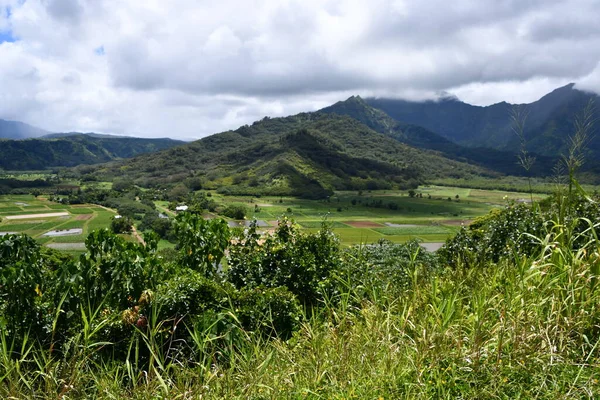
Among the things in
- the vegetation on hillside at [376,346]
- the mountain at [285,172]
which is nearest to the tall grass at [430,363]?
→ the vegetation on hillside at [376,346]

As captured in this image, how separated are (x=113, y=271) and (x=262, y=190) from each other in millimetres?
131481

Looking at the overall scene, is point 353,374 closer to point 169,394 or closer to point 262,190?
point 169,394

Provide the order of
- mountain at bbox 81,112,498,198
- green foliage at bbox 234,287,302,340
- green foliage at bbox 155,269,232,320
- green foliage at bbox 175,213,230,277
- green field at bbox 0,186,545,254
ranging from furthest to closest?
mountain at bbox 81,112,498,198 → green field at bbox 0,186,545,254 → green foliage at bbox 175,213,230,277 → green foliage at bbox 234,287,302,340 → green foliage at bbox 155,269,232,320

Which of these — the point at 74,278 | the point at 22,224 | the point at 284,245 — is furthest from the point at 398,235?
the point at 22,224

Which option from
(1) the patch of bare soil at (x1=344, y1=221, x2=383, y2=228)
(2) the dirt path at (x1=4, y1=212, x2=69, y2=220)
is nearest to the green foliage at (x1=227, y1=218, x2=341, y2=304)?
(1) the patch of bare soil at (x1=344, y1=221, x2=383, y2=228)

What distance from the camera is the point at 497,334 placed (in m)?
2.81

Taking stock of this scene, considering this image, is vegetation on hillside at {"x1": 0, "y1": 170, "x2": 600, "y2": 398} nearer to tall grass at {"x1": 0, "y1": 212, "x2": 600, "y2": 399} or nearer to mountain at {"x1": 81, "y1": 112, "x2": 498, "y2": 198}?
tall grass at {"x1": 0, "y1": 212, "x2": 600, "y2": 399}

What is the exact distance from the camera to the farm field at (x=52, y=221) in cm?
5681

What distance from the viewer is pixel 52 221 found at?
7375cm

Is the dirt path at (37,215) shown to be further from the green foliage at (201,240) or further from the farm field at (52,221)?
the green foliage at (201,240)

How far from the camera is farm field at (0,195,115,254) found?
5681cm

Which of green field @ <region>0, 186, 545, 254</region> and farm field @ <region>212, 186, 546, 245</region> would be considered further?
farm field @ <region>212, 186, 546, 245</region>

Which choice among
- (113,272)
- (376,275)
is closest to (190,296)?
(113,272)

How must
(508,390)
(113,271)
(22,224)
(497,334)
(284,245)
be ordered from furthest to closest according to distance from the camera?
1. (22,224)
2. (284,245)
3. (113,271)
4. (497,334)
5. (508,390)
